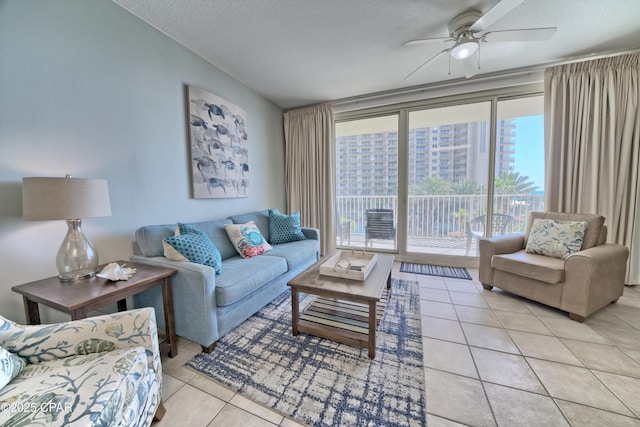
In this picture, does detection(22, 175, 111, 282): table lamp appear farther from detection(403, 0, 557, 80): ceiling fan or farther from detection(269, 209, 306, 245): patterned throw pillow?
detection(403, 0, 557, 80): ceiling fan

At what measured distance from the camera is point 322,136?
364cm

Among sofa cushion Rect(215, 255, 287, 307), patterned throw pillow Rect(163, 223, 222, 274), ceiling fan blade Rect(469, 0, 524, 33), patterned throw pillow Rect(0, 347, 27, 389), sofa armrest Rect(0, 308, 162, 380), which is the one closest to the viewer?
patterned throw pillow Rect(0, 347, 27, 389)

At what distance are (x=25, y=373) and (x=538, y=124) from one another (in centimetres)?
469

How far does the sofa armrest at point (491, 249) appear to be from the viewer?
2.38 metres

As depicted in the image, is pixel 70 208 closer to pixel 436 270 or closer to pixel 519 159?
pixel 436 270

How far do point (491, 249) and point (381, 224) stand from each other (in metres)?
1.51

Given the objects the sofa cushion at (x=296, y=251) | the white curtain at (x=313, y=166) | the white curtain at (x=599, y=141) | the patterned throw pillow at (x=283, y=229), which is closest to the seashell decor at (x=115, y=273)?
the sofa cushion at (x=296, y=251)

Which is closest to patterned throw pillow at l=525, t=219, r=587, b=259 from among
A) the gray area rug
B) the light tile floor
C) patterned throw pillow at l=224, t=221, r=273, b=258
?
the light tile floor

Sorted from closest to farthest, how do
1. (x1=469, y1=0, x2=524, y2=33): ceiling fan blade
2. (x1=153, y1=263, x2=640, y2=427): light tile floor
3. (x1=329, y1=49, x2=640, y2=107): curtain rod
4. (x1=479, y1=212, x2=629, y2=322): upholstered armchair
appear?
(x1=153, y1=263, x2=640, y2=427): light tile floor
(x1=469, y1=0, x2=524, y2=33): ceiling fan blade
(x1=479, y1=212, x2=629, y2=322): upholstered armchair
(x1=329, y1=49, x2=640, y2=107): curtain rod

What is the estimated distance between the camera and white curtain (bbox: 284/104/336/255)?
363 centimetres

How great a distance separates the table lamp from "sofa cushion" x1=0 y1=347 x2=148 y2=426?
65 cm

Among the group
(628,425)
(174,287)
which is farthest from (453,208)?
(174,287)

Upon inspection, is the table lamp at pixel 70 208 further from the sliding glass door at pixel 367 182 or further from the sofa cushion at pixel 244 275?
the sliding glass door at pixel 367 182

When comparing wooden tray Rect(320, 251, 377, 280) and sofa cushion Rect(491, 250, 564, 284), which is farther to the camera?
sofa cushion Rect(491, 250, 564, 284)
